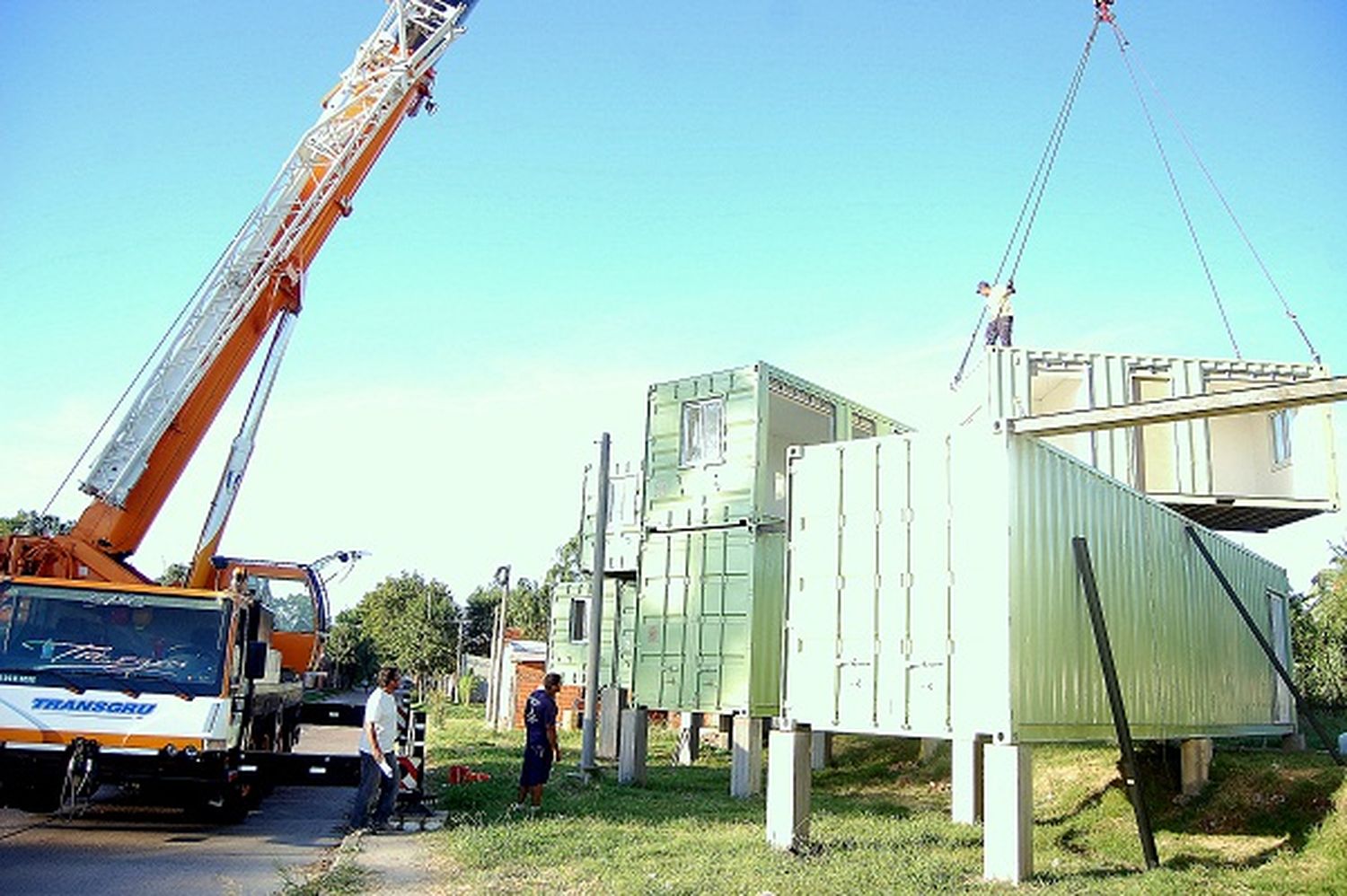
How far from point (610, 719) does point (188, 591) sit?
28.1 feet

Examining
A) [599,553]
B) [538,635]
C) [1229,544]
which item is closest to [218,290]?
[599,553]

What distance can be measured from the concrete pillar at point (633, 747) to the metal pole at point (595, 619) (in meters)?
1.16

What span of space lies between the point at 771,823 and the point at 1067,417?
433 cm

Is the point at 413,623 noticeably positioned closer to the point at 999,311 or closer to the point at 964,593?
the point at 999,311

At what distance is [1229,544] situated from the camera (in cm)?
1438

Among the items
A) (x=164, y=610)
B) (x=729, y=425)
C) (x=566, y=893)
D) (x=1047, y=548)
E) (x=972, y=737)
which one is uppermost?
(x=729, y=425)

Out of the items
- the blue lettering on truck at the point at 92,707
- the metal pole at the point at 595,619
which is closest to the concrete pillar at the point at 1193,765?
the metal pole at the point at 595,619

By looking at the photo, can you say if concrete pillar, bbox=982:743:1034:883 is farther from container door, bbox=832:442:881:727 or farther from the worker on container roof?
the worker on container roof

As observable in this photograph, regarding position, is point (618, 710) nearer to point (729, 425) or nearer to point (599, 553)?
point (599, 553)

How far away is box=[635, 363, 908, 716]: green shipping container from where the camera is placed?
14.8 m

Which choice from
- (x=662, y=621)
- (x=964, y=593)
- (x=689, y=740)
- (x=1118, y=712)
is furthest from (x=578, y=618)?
(x=1118, y=712)

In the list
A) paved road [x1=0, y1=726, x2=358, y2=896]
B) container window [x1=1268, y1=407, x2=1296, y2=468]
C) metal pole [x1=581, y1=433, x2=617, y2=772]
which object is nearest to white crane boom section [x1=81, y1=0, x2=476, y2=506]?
paved road [x1=0, y1=726, x2=358, y2=896]

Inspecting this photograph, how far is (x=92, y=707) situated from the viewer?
9414 millimetres

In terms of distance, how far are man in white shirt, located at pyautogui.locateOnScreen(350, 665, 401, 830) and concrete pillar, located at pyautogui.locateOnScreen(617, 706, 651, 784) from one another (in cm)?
531
